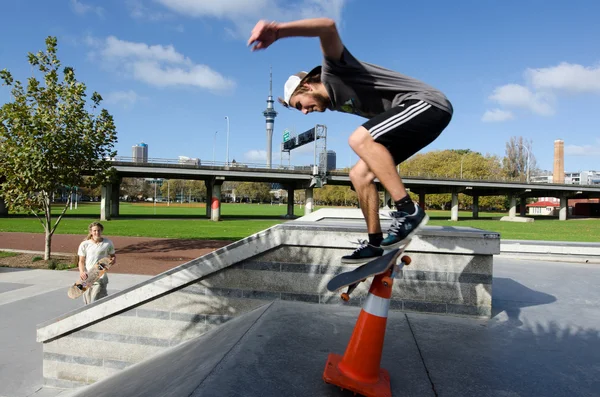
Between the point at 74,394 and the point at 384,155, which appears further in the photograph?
the point at 74,394

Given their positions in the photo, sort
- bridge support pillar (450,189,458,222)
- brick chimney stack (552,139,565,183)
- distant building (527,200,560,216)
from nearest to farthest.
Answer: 1. bridge support pillar (450,189,458,222)
2. brick chimney stack (552,139,565,183)
3. distant building (527,200,560,216)

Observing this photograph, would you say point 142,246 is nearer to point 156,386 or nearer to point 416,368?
point 156,386

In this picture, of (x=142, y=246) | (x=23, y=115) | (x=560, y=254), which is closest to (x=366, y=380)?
(x=560, y=254)

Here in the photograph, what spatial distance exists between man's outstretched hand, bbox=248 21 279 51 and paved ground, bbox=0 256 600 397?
6.58ft

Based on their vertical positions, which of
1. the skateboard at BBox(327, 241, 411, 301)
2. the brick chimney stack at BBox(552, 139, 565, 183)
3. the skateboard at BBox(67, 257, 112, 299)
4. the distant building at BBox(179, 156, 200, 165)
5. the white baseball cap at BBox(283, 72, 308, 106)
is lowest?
the skateboard at BBox(67, 257, 112, 299)

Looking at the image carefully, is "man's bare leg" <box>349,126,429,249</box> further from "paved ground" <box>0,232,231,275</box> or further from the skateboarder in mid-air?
"paved ground" <box>0,232,231,275</box>

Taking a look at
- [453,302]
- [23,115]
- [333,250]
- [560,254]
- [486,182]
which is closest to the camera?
[453,302]

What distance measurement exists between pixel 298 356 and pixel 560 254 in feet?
30.8

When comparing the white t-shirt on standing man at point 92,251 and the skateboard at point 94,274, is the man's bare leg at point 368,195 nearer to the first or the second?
the skateboard at point 94,274

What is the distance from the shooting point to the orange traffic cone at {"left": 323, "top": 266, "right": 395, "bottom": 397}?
206 cm

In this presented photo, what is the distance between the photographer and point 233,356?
2.54 metres

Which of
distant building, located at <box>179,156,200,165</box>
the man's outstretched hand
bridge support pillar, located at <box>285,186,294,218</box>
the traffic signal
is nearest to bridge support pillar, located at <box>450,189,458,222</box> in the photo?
bridge support pillar, located at <box>285,186,294,218</box>

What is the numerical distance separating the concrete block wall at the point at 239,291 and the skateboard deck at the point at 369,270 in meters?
1.57

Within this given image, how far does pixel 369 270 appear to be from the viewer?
227cm
